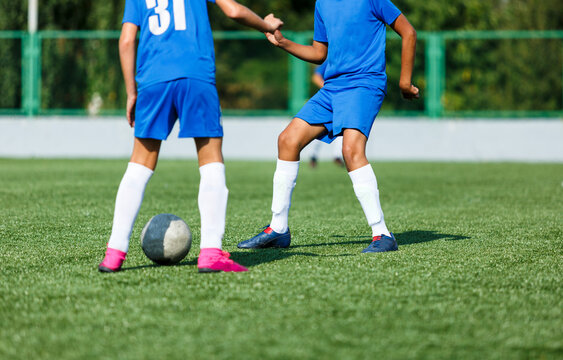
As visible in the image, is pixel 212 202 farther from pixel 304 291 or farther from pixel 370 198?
pixel 370 198

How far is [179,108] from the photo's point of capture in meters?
4.18

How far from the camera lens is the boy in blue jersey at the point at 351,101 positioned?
5.26 meters

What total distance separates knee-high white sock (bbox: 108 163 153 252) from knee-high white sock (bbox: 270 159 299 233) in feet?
4.41

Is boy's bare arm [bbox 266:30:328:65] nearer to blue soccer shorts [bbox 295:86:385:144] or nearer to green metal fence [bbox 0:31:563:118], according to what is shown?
blue soccer shorts [bbox 295:86:385:144]

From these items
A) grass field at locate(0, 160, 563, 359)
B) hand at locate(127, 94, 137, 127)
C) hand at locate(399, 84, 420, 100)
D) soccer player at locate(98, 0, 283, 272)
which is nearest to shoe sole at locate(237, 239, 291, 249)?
grass field at locate(0, 160, 563, 359)

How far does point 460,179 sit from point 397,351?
9.46m

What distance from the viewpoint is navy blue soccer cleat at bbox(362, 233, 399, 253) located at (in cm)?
515

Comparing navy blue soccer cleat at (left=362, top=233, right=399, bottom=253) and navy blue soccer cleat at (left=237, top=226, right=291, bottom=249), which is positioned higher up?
navy blue soccer cleat at (left=362, top=233, right=399, bottom=253)

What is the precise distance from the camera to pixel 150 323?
324cm

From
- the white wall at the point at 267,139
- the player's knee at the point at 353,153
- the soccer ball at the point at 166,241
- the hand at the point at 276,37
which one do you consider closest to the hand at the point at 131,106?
the soccer ball at the point at 166,241

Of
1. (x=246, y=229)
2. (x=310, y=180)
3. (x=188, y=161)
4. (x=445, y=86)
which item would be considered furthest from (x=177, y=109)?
(x=445, y=86)

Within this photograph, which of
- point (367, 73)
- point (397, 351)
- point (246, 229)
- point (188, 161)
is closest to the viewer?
point (397, 351)

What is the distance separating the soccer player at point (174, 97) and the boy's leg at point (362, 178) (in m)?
1.22

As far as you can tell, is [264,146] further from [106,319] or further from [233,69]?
[106,319]
